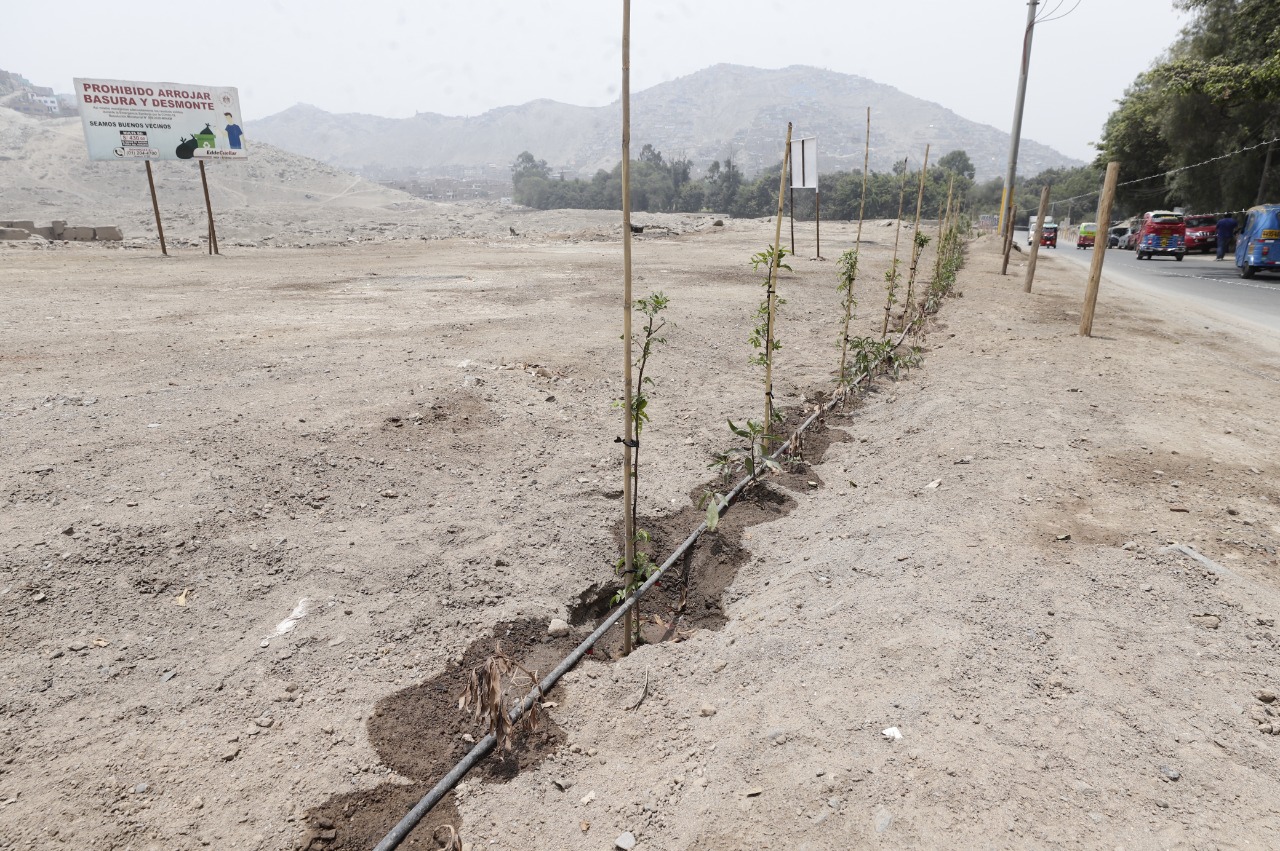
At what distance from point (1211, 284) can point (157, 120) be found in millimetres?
24561

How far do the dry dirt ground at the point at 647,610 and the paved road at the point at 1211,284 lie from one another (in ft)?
23.8

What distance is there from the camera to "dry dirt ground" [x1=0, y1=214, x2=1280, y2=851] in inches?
82.0

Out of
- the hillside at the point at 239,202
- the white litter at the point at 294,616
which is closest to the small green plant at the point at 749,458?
the white litter at the point at 294,616

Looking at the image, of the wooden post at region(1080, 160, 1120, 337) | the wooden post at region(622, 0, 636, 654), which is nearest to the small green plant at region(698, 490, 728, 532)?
the wooden post at region(622, 0, 636, 654)

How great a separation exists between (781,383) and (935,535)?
12.5ft

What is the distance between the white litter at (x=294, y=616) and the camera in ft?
10.0

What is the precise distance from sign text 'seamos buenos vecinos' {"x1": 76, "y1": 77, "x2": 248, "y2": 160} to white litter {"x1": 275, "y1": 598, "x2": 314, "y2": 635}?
710 inches

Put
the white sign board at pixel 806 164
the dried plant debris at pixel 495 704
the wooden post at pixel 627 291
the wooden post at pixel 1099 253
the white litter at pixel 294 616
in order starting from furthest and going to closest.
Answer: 1. the white sign board at pixel 806 164
2. the wooden post at pixel 1099 253
3. the white litter at pixel 294 616
4. the wooden post at pixel 627 291
5. the dried plant debris at pixel 495 704

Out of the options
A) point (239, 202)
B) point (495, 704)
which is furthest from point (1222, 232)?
point (239, 202)

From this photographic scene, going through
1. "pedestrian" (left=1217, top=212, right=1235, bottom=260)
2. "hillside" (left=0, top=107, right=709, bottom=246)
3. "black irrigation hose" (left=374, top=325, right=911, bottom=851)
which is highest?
"hillside" (left=0, top=107, right=709, bottom=246)

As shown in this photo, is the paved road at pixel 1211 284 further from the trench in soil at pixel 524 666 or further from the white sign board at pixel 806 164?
the trench in soil at pixel 524 666

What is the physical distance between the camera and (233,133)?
1864 cm

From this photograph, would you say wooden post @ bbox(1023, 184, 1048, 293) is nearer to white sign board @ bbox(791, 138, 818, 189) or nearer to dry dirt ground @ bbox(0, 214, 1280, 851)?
white sign board @ bbox(791, 138, 818, 189)

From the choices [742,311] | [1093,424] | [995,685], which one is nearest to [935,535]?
[995,685]
